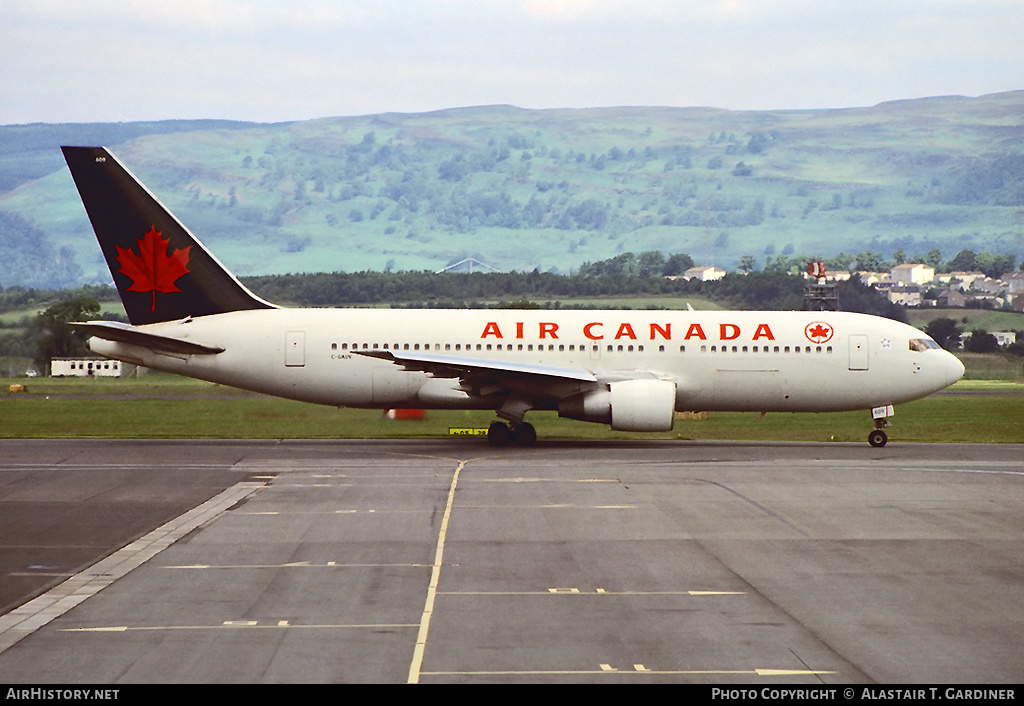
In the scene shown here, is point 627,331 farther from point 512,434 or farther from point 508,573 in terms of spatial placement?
point 508,573

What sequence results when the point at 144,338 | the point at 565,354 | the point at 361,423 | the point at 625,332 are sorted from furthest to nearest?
the point at 361,423 → the point at 625,332 → the point at 565,354 → the point at 144,338

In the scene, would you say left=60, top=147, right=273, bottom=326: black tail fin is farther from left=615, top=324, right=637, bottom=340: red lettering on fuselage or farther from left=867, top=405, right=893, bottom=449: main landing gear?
left=867, top=405, right=893, bottom=449: main landing gear

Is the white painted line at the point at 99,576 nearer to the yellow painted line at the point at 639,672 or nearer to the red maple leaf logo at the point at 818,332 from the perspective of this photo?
the yellow painted line at the point at 639,672

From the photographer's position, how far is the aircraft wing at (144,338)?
3419cm

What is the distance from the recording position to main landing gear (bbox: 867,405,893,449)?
119 ft

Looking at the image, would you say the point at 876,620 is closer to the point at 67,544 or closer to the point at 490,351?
the point at 67,544

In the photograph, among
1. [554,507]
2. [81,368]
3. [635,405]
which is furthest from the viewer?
[81,368]

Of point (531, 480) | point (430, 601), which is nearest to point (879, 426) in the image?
point (531, 480)

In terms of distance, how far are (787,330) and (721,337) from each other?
2.04m

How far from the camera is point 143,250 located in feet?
116

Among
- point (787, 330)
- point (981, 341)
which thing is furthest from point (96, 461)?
point (981, 341)

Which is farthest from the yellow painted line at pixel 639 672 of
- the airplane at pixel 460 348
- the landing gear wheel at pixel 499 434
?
the landing gear wheel at pixel 499 434

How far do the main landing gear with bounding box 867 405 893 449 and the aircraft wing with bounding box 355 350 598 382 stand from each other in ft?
28.5

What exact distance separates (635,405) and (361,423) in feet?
36.9
